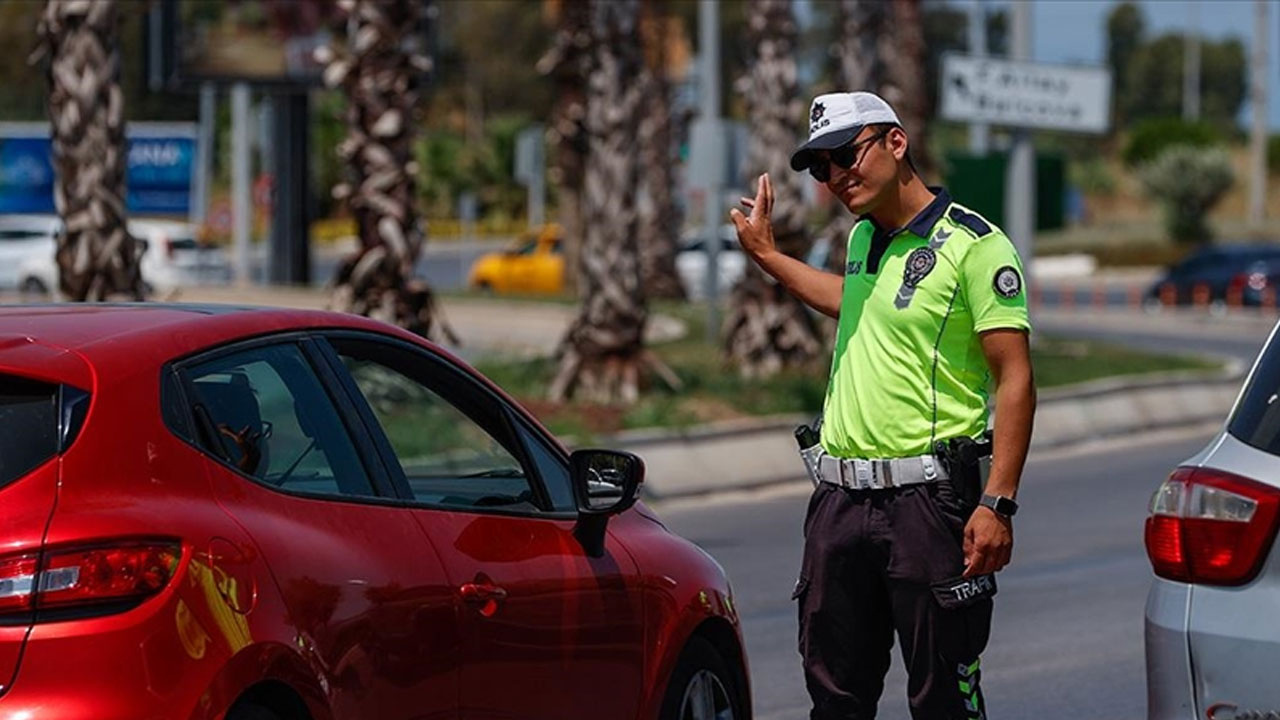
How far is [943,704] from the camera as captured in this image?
18.7 feet

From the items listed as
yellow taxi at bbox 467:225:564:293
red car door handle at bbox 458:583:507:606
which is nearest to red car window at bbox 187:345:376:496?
red car door handle at bbox 458:583:507:606

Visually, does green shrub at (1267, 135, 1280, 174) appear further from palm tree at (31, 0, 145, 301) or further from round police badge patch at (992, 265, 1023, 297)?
round police badge patch at (992, 265, 1023, 297)

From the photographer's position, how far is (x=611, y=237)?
19875mm

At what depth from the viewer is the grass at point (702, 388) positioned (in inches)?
734

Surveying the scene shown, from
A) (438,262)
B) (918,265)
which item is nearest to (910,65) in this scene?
(918,265)

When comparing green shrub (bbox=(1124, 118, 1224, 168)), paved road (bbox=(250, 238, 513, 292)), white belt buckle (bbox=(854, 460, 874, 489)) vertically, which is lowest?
paved road (bbox=(250, 238, 513, 292))

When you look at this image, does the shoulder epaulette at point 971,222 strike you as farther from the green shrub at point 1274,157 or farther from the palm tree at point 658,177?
the green shrub at point 1274,157

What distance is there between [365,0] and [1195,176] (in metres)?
50.2

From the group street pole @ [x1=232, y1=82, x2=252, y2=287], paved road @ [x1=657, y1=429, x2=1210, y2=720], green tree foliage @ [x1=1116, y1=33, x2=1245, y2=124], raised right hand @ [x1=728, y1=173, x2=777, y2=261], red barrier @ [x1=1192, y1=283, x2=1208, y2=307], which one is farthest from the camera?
green tree foliage @ [x1=1116, y1=33, x2=1245, y2=124]

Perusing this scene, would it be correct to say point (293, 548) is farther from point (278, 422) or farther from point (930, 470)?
point (930, 470)

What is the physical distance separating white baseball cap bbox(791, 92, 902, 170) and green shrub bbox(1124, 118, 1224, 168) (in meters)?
78.0

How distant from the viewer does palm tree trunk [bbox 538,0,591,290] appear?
30.0 meters

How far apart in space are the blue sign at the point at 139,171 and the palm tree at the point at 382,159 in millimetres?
42595

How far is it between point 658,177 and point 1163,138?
46876 millimetres
